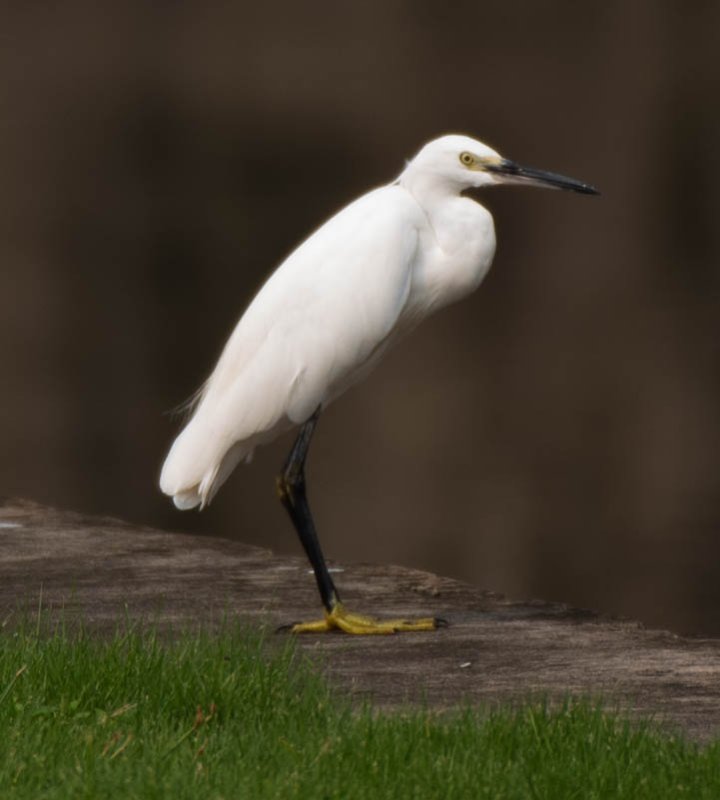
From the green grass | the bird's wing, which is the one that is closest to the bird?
the bird's wing

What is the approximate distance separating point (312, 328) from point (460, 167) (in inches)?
22.2

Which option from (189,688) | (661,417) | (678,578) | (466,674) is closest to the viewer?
(189,688)

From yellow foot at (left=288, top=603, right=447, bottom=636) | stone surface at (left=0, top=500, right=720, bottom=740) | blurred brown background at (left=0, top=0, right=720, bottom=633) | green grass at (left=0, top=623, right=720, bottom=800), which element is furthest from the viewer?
blurred brown background at (left=0, top=0, right=720, bottom=633)

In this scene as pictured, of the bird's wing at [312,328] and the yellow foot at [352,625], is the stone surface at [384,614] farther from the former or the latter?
the bird's wing at [312,328]

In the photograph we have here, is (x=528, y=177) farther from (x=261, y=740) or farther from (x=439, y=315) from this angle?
(x=439, y=315)

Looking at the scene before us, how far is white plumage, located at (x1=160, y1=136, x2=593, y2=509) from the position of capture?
592 centimetres

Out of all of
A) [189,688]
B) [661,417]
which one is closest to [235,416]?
[189,688]

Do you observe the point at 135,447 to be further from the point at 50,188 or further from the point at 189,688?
the point at 189,688

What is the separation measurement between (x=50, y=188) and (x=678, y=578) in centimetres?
354

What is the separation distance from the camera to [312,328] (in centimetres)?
595

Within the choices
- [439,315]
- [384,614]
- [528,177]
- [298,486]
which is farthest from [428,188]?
[439,315]

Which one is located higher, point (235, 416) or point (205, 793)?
point (235, 416)

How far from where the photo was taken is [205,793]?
13.0 ft

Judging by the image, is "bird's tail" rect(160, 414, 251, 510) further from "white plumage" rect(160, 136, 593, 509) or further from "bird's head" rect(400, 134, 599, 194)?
"bird's head" rect(400, 134, 599, 194)
